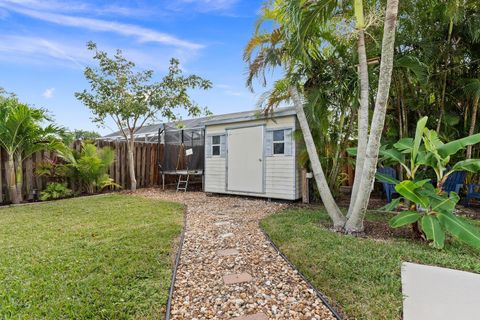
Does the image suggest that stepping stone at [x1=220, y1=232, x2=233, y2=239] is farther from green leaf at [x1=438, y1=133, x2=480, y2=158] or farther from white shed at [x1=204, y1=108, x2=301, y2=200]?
green leaf at [x1=438, y1=133, x2=480, y2=158]

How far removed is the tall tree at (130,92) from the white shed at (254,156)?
1.48 metres

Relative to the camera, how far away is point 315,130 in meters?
6.02

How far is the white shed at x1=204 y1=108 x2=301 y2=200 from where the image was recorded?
6625 mm

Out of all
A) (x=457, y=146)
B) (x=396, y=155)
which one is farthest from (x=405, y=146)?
(x=457, y=146)

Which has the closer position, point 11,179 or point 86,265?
point 86,265

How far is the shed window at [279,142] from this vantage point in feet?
22.1

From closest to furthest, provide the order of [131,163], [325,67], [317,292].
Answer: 1. [317,292]
2. [325,67]
3. [131,163]

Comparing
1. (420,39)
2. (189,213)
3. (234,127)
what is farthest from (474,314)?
(234,127)

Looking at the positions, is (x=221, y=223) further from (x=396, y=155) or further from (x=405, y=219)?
(x=396, y=155)

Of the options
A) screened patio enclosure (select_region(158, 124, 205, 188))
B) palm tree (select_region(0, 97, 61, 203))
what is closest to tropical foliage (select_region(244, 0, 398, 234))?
screened patio enclosure (select_region(158, 124, 205, 188))

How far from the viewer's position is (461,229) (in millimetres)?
2924

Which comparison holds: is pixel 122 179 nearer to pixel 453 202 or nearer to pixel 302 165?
pixel 302 165

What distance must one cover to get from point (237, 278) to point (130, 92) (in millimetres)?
7425

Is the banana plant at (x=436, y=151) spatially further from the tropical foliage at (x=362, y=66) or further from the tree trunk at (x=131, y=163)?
the tree trunk at (x=131, y=163)
